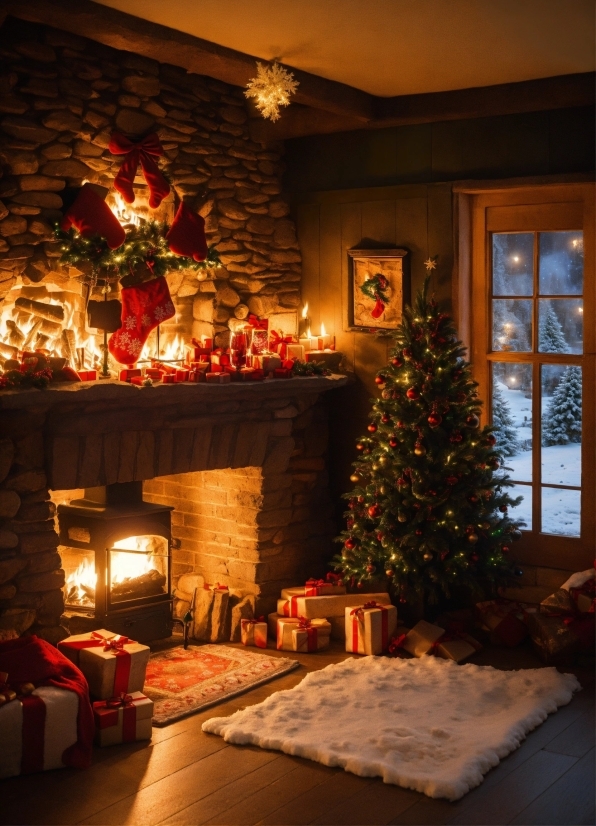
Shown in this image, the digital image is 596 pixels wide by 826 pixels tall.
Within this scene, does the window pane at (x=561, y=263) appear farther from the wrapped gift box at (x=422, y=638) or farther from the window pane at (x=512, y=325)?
the wrapped gift box at (x=422, y=638)

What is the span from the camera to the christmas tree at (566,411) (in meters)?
5.71

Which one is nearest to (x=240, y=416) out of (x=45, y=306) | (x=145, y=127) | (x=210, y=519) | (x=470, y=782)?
(x=210, y=519)

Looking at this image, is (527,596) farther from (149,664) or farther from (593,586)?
(149,664)

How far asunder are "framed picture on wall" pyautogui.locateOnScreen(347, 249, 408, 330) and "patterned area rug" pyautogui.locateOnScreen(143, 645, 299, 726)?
2041mm

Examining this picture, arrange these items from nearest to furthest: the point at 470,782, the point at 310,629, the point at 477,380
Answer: the point at 470,782
the point at 310,629
the point at 477,380

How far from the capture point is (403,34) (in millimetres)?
4648

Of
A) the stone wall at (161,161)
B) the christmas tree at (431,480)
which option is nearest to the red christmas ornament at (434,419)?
the christmas tree at (431,480)

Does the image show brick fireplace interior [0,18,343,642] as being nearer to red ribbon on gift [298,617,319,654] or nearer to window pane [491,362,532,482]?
red ribbon on gift [298,617,319,654]

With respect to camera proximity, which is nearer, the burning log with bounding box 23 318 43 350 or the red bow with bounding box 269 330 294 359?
the burning log with bounding box 23 318 43 350

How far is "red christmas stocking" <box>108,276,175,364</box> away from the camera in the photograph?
17.3 ft

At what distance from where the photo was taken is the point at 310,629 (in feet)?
18.2

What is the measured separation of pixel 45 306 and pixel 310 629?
2158mm

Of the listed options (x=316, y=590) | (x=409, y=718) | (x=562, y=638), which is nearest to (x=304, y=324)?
(x=316, y=590)

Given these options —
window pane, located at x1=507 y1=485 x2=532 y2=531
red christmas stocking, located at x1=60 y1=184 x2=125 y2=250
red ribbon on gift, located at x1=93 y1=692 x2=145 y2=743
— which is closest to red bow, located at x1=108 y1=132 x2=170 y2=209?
red christmas stocking, located at x1=60 y1=184 x2=125 y2=250
